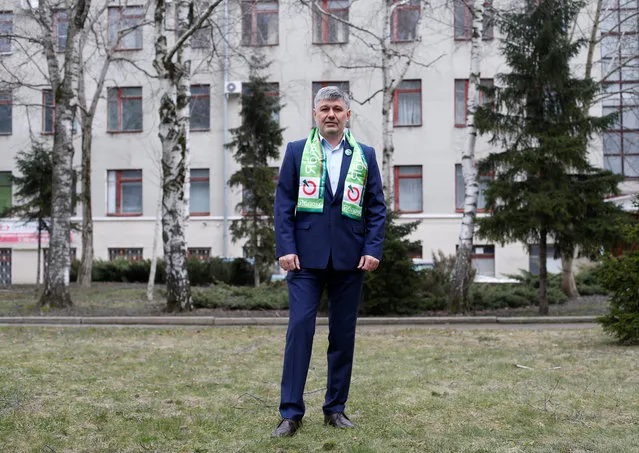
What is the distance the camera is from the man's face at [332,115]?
5.04 meters

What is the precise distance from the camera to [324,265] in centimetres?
489

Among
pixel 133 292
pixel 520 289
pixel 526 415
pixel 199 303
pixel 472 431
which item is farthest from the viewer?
pixel 133 292

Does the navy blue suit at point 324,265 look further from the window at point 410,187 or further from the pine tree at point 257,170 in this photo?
the window at point 410,187

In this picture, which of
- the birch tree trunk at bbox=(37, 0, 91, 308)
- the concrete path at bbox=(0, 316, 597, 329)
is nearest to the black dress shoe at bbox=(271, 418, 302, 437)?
the concrete path at bbox=(0, 316, 597, 329)

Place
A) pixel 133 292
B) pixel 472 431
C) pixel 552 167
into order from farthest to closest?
pixel 133 292, pixel 552 167, pixel 472 431

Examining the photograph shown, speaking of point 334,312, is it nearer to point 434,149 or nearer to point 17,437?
point 17,437

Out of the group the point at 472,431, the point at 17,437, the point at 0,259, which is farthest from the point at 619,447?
the point at 0,259

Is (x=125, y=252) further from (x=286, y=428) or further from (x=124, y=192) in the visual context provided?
(x=286, y=428)

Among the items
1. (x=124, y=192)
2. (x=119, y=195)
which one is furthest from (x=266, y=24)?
(x=119, y=195)

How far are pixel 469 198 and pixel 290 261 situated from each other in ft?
41.5

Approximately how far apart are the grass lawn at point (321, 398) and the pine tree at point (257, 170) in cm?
1513

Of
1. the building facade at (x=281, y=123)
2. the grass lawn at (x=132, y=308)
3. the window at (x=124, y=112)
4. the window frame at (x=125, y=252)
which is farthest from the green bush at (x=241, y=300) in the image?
the window at (x=124, y=112)

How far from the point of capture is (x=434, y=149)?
112 feet

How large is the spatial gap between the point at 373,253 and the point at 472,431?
1.18 m
